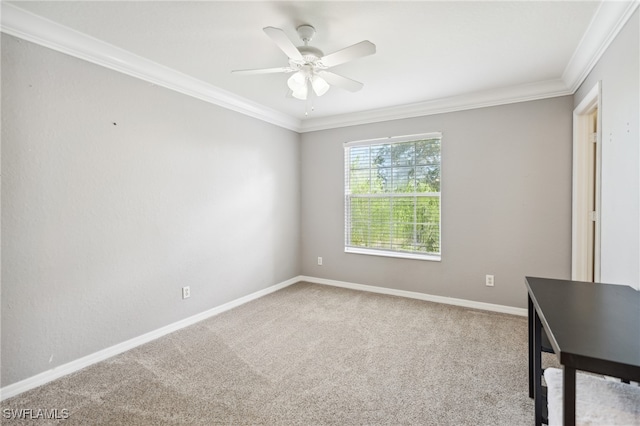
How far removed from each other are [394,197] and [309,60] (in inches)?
92.3

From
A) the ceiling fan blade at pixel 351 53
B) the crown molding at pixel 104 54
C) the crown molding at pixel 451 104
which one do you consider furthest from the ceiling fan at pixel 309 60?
the crown molding at pixel 451 104

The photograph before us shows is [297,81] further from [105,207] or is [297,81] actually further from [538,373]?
[538,373]

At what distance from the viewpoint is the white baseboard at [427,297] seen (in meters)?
3.31

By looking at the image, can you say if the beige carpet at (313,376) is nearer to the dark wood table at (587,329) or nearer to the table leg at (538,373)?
the table leg at (538,373)

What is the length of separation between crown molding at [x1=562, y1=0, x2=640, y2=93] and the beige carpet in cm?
233

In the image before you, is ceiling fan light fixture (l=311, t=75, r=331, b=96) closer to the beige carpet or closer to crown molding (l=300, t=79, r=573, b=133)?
crown molding (l=300, t=79, r=573, b=133)

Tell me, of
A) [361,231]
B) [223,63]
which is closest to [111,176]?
[223,63]

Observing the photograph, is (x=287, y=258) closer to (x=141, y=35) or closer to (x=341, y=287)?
(x=341, y=287)

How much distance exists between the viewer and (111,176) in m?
2.45

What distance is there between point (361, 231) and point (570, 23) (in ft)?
9.72

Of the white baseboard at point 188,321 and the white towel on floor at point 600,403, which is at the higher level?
the white towel on floor at point 600,403

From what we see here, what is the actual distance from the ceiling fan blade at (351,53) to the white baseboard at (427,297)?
2955mm

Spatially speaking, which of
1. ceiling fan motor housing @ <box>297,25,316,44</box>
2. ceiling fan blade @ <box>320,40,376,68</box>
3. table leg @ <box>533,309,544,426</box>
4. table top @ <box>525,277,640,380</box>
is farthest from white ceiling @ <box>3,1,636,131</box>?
table leg @ <box>533,309,544,426</box>

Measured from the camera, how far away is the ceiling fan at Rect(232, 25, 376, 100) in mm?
1818
